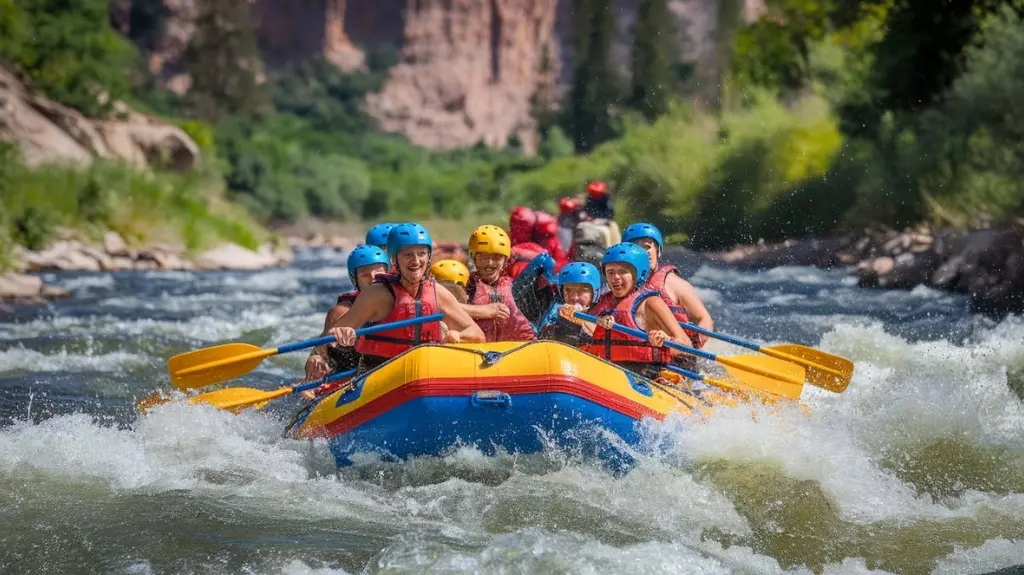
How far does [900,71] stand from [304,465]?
18.1 m

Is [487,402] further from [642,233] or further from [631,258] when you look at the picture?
[642,233]

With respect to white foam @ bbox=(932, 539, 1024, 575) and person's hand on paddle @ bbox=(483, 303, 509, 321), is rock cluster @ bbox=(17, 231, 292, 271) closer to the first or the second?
person's hand on paddle @ bbox=(483, 303, 509, 321)

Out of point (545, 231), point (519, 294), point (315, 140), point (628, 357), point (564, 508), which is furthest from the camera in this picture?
point (315, 140)

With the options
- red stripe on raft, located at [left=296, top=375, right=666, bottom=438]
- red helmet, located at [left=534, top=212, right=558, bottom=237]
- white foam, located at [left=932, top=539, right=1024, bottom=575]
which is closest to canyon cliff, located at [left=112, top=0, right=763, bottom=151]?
red helmet, located at [left=534, top=212, right=558, bottom=237]

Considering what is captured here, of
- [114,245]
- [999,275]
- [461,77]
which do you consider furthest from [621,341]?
[461,77]

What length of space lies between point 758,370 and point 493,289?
64.5 inches

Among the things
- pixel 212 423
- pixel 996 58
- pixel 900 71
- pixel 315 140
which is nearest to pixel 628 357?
pixel 212 423

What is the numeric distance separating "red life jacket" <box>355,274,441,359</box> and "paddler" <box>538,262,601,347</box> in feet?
2.30

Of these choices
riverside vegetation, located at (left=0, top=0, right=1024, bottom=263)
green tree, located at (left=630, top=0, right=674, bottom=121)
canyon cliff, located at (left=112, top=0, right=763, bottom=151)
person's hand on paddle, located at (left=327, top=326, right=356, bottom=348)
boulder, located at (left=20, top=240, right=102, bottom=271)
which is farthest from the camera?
canyon cliff, located at (left=112, top=0, right=763, bottom=151)

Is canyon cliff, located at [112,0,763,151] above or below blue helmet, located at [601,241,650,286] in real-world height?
above

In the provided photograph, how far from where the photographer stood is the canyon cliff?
7994 centimetres

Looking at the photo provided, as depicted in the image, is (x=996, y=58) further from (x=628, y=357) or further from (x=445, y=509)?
(x=445, y=509)

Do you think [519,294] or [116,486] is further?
[519,294]

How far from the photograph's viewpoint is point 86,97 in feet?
99.7
